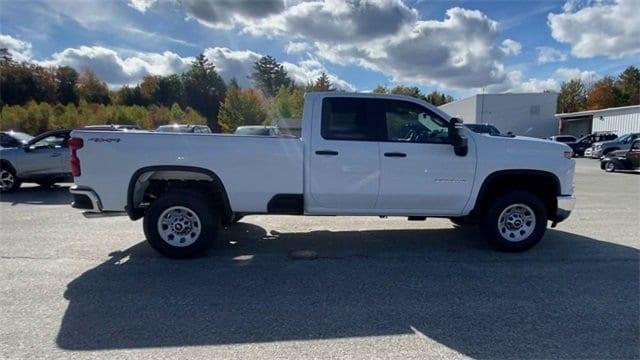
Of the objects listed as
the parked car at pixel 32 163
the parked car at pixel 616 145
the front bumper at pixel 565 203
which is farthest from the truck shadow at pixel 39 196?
the parked car at pixel 616 145

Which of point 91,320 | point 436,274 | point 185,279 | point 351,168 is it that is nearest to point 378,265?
point 436,274

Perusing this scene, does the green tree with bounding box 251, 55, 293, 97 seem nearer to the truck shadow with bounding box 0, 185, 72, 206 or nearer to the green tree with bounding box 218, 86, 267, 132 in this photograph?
the green tree with bounding box 218, 86, 267, 132

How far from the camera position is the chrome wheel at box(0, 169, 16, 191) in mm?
10617

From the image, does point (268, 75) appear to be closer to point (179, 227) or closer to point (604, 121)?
point (604, 121)

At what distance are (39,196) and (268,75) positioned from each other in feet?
246

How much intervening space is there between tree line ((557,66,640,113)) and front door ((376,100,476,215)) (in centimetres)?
7098

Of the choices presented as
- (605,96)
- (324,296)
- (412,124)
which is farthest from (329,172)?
(605,96)

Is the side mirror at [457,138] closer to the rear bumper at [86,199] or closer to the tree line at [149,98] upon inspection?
the rear bumper at [86,199]

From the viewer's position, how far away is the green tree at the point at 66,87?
224 feet

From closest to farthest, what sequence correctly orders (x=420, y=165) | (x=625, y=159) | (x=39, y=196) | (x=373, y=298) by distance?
(x=373, y=298)
(x=420, y=165)
(x=39, y=196)
(x=625, y=159)

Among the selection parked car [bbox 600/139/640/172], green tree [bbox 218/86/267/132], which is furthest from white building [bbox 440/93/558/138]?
parked car [bbox 600/139/640/172]

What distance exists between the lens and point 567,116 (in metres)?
43.9

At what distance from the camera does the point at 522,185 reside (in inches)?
212

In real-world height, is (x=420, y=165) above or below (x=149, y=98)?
below
